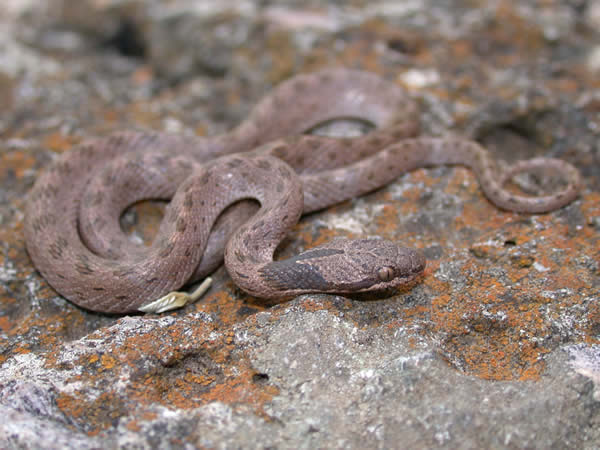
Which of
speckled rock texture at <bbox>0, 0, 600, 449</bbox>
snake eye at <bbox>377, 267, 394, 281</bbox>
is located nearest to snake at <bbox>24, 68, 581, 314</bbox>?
snake eye at <bbox>377, 267, 394, 281</bbox>

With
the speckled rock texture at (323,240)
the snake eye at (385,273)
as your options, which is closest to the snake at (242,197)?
the snake eye at (385,273)

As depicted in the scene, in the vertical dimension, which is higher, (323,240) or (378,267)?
(378,267)

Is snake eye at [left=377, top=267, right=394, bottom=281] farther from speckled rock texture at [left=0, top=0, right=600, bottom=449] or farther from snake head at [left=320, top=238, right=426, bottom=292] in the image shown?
speckled rock texture at [left=0, top=0, right=600, bottom=449]

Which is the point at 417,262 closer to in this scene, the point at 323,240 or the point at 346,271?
the point at 346,271

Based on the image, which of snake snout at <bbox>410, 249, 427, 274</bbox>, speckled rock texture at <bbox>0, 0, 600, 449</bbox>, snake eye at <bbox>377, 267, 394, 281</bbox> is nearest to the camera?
speckled rock texture at <bbox>0, 0, 600, 449</bbox>

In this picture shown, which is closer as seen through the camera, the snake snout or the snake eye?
the snake eye

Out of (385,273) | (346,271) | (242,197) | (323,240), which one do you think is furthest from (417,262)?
(242,197)
